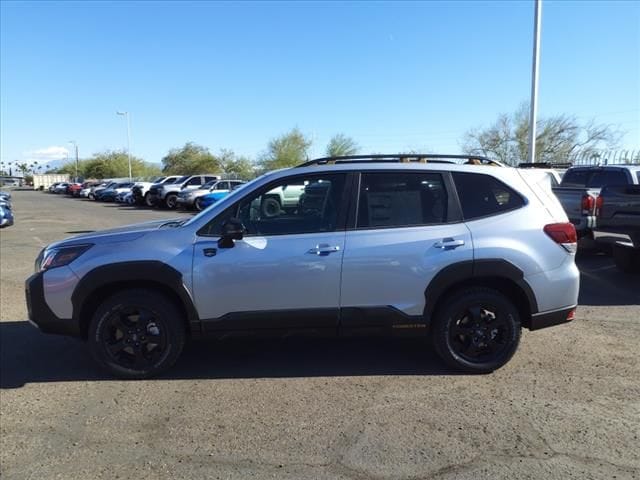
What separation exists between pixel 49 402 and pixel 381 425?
8.31ft

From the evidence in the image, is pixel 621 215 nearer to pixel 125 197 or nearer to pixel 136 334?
pixel 136 334

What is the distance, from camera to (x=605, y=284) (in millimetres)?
8305

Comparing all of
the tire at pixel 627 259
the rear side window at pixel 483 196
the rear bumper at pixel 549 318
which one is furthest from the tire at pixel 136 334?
the tire at pixel 627 259

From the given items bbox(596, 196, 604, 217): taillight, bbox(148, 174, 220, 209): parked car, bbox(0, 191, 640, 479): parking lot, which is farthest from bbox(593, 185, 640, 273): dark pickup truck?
bbox(148, 174, 220, 209): parked car

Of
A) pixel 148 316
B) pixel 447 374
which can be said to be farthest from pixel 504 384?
pixel 148 316

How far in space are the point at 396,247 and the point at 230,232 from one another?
134 cm

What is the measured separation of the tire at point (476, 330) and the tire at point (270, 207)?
162cm

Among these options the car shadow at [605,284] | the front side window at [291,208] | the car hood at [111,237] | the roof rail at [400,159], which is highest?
the roof rail at [400,159]

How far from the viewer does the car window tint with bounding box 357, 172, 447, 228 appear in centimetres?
459

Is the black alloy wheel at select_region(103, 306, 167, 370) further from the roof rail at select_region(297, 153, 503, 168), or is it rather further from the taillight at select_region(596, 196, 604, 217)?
the taillight at select_region(596, 196, 604, 217)

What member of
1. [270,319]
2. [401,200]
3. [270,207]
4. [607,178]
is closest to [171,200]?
[607,178]

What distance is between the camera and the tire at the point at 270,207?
464 centimetres

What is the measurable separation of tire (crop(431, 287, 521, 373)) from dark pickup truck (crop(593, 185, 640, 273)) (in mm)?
4201

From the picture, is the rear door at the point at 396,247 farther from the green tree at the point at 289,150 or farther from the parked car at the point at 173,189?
the green tree at the point at 289,150
